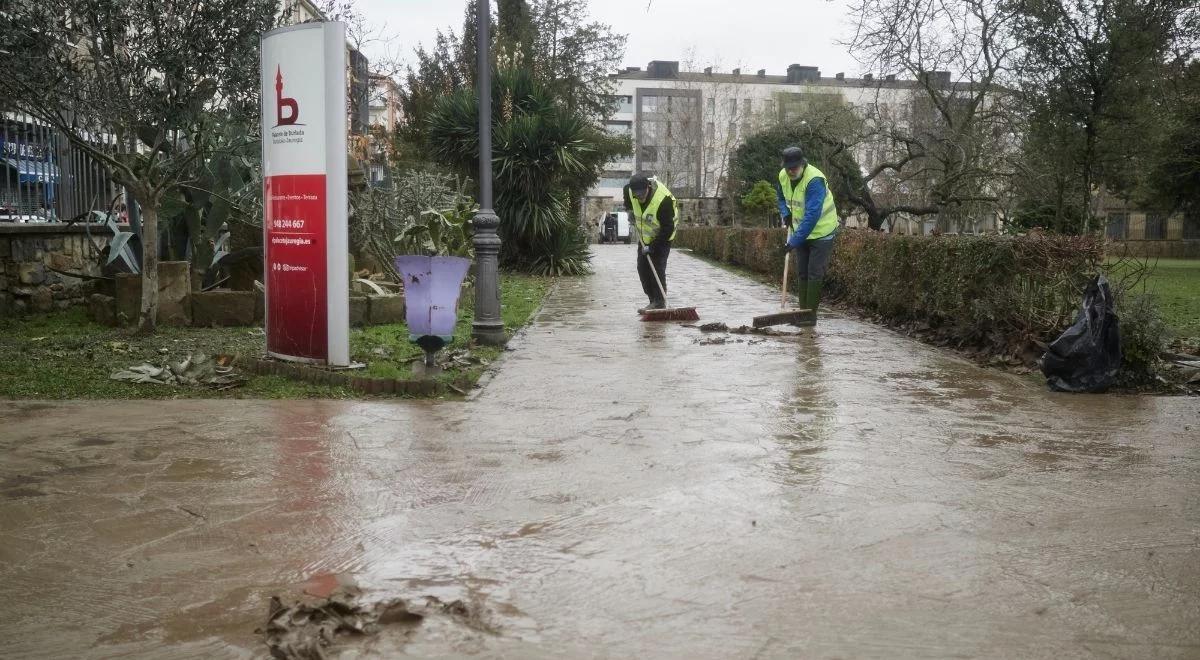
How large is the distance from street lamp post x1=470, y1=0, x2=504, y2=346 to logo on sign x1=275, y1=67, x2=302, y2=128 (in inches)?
81.9

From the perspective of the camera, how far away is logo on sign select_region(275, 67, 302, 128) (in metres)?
8.27

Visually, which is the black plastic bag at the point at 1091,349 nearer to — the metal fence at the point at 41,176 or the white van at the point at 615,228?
the metal fence at the point at 41,176

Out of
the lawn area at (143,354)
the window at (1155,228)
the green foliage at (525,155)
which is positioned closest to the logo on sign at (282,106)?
the lawn area at (143,354)

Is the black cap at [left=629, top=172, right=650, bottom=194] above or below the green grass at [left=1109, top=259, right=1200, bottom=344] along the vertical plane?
above

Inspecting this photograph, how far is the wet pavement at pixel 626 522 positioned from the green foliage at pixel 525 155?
13.5 metres

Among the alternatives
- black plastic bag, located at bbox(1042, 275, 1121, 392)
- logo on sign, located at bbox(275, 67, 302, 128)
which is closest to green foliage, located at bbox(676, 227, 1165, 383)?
black plastic bag, located at bbox(1042, 275, 1121, 392)

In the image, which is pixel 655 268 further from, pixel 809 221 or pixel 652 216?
pixel 809 221

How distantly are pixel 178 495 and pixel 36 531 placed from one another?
645mm

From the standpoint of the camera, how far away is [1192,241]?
1773 inches

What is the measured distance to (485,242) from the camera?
1023cm

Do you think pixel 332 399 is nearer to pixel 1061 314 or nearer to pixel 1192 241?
pixel 1061 314

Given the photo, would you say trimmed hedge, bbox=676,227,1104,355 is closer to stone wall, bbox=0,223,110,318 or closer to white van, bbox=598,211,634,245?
stone wall, bbox=0,223,110,318

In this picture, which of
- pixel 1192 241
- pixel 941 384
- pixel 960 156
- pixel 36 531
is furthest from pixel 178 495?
pixel 1192 241

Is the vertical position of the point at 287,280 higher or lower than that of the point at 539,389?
higher
